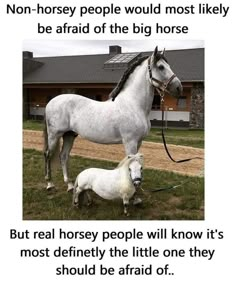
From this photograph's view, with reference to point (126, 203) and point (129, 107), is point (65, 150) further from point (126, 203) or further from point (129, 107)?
point (126, 203)

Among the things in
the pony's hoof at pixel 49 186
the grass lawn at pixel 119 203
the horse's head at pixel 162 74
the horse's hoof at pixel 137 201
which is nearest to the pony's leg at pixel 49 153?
the pony's hoof at pixel 49 186

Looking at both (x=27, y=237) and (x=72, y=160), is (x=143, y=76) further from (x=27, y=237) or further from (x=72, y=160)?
(x=72, y=160)

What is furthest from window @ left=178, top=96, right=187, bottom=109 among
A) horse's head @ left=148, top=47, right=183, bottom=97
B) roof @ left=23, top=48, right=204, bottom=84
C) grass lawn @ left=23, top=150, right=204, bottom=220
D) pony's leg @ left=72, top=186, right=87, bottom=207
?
pony's leg @ left=72, top=186, right=87, bottom=207

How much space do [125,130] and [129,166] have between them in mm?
614

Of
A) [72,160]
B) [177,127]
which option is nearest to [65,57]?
[177,127]

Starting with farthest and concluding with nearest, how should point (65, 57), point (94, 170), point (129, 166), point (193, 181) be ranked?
point (65, 57), point (193, 181), point (94, 170), point (129, 166)

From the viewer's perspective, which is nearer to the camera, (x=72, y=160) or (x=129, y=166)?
(x=129, y=166)

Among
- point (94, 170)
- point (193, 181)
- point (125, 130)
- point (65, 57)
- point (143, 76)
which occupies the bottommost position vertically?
point (193, 181)

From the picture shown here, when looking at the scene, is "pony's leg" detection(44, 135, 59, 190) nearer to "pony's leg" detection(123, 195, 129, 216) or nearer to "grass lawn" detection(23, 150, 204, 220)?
"grass lawn" detection(23, 150, 204, 220)

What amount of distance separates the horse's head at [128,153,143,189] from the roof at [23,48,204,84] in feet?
37.7

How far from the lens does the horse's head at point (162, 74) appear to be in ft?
12.9

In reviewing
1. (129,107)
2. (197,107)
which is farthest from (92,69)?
(129,107)

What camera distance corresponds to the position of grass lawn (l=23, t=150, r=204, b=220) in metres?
4.02

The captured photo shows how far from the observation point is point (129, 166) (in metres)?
3.62
